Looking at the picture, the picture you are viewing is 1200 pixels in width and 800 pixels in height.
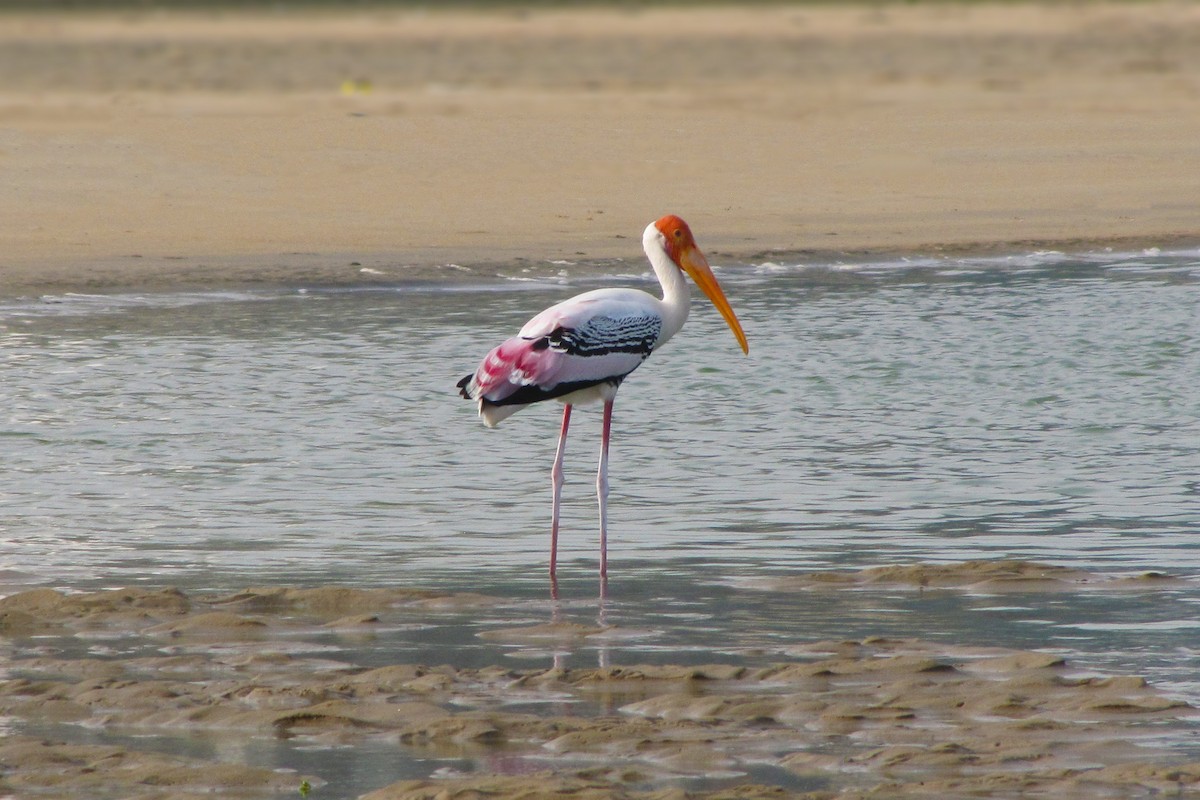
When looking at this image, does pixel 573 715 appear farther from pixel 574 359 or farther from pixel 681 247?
pixel 681 247

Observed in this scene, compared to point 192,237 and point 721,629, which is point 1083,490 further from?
point 192,237

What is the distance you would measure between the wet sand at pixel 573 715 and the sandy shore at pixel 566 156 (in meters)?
9.68

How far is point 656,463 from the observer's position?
9828 millimetres

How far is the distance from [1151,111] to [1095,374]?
46.6 feet

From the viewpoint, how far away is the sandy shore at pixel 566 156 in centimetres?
1769

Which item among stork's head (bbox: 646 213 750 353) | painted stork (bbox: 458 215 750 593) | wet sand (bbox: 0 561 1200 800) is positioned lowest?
wet sand (bbox: 0 561 1200 800)

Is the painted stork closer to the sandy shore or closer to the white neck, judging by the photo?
the white neck

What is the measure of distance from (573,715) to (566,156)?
655 inches

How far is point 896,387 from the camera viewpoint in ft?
39.2

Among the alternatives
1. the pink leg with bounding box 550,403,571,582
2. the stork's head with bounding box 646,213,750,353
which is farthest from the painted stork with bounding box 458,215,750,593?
the stork's head with bounding box 646,213,750,353

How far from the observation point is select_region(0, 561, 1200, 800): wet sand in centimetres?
507

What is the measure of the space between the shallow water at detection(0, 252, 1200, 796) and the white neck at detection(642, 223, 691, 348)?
0.82 meters

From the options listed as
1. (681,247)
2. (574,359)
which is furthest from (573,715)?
(681,247)

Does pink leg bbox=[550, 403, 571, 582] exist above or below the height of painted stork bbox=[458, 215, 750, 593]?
below
